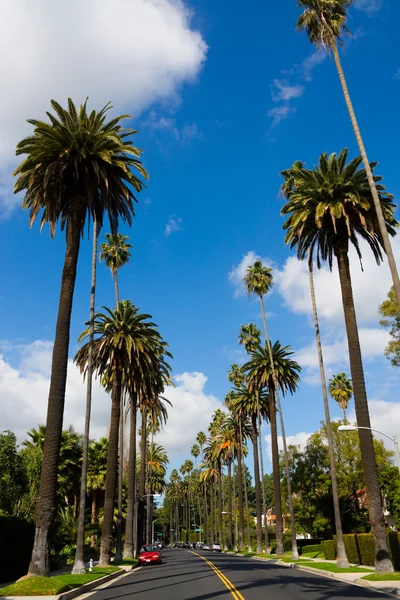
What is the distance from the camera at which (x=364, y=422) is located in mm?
24828

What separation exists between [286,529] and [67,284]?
77985 mm

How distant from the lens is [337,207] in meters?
27.4

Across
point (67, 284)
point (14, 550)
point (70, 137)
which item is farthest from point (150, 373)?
point (70, 137)

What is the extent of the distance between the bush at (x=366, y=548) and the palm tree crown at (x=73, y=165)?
22.7m

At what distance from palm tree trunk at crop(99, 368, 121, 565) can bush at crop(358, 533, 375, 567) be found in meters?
15.3

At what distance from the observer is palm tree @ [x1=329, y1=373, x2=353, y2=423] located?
257 feet

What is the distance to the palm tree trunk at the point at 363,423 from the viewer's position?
880 inches

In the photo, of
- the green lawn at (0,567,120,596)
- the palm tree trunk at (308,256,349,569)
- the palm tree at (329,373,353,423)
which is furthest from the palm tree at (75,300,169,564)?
the palm tree at (329,373,353,423)

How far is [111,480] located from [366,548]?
646 inches

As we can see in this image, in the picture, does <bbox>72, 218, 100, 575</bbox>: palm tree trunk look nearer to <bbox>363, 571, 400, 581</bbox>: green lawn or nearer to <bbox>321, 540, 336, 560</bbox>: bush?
<bbox>363, 571, 400, 581</bbox>: green lawn

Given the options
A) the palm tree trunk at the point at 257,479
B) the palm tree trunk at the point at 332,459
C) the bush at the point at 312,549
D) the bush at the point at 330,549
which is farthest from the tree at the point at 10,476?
the bush at the point at 312,549

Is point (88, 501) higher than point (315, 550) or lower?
higher

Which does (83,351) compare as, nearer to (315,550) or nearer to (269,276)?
(269,276)

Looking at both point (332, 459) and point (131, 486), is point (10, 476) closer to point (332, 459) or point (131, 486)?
point (131, 486)
